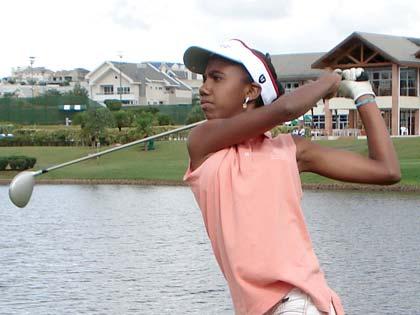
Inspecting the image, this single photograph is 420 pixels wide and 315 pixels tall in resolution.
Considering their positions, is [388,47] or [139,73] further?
[139,73]

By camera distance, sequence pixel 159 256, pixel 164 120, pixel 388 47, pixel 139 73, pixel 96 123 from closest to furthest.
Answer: pixel 159 256 < pixel 96 123 < pixel 164 120 < pixel 388 47 < pixel 139 73

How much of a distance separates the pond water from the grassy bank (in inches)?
250

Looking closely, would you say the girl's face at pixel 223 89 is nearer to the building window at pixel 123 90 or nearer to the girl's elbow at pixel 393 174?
the girl's elbow at pixel 393 174

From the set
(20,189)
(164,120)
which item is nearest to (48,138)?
(164,120)

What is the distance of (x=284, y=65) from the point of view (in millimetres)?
70000

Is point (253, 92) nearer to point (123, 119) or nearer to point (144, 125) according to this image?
point (144, 125)

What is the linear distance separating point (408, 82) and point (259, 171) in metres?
59.7

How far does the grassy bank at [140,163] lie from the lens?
3062cm

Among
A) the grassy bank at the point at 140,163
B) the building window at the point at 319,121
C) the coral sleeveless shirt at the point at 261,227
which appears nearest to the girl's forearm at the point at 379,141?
the coral sleeveless shirt at the point at 261,227

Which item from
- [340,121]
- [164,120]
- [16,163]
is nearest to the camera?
[16,163]

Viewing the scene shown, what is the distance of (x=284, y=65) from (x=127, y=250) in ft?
183

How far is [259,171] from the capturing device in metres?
2.95

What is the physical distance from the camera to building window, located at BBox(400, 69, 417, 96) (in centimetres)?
6106

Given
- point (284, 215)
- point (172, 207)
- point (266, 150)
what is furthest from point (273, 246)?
point (172, 207)
